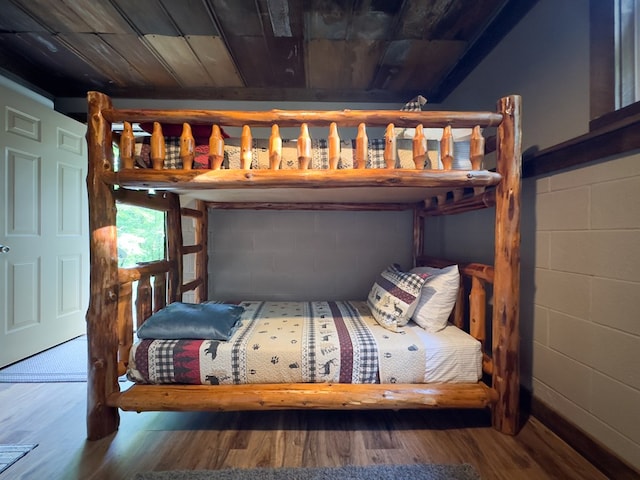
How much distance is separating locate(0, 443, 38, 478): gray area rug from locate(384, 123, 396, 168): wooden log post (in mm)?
2319

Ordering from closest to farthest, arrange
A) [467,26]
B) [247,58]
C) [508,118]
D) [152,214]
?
[508,118] < [467,26] < [247,58] < [152,214]

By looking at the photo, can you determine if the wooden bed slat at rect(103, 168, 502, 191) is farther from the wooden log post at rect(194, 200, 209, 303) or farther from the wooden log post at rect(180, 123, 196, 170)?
the wooden log post at rect(194, 200, 209, 303)

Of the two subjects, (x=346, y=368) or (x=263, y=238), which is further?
(x=263, y=238)

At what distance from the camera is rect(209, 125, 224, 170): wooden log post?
1.44 m

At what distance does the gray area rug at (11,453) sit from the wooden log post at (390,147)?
232cm

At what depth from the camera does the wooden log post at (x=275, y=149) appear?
1445 mm

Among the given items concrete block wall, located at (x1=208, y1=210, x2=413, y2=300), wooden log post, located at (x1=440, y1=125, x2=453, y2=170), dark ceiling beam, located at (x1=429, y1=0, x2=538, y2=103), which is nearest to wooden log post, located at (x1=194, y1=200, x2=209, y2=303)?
concrete block wall, located at (x1=208, y1=210, x2=413, y2=300)

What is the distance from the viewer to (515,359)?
56.8 inches

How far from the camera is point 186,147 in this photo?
4.71ft

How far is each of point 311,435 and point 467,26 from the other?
268cm

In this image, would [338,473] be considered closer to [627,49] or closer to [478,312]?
[478,312]

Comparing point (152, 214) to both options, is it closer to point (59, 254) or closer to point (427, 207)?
point (59, 254)

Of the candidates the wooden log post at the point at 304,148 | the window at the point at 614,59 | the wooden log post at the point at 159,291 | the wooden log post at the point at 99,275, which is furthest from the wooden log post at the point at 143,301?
the window at the point at 614,59

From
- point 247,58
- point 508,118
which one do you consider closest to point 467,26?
point 508,118
